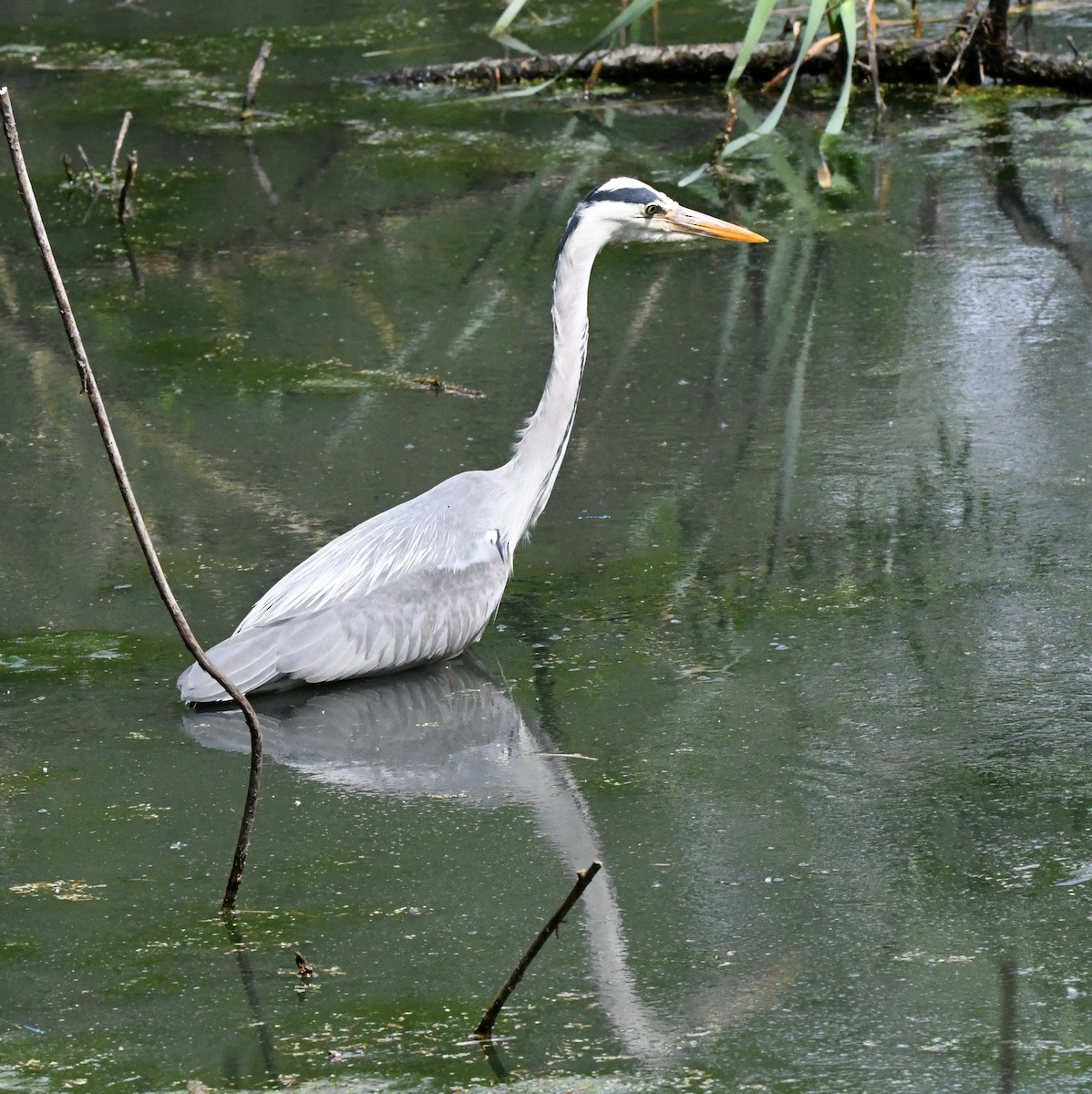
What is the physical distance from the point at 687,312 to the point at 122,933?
460 cm

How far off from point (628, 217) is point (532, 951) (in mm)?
2990

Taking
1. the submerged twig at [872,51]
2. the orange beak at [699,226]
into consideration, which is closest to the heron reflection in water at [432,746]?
the orange beak at [699,226]

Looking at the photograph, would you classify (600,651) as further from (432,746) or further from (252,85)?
(252,85)

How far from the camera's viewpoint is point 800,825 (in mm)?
3848

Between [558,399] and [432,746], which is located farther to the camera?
[558,399]

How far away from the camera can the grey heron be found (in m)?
4.75

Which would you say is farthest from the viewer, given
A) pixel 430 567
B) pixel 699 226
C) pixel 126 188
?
pixel 126 188

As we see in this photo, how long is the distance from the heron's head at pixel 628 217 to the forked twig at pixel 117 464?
222cm

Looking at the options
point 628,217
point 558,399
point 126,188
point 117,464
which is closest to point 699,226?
point 628,217

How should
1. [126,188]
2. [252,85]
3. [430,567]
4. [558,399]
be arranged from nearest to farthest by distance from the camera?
[430,567] < [558,399] < [126,188] < [252,85]

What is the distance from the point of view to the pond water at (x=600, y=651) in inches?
127

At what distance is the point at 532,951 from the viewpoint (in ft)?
9.34

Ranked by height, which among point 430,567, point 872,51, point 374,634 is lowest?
point 374,634

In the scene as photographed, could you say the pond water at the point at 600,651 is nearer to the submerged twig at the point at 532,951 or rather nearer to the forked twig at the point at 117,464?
the submerged twig at the point at 532,951
